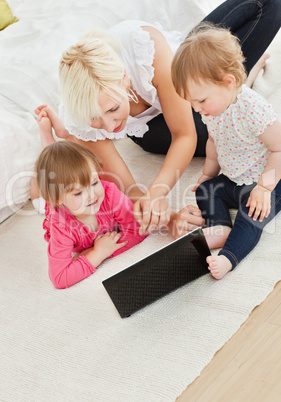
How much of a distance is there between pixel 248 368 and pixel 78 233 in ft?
2.06

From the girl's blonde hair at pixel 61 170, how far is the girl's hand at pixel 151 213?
167mm

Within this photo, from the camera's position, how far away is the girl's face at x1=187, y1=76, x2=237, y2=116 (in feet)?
3.76

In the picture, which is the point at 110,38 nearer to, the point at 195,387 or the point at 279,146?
the point at 279,146

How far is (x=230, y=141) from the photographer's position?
128cm

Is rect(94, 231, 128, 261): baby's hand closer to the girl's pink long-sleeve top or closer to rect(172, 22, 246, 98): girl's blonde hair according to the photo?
the girl's pink long-sleeve top

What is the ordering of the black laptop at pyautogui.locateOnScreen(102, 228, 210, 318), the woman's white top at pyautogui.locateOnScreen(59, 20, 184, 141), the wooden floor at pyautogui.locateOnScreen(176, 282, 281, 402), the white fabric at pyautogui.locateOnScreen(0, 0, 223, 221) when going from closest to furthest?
the wooden floor at pyautogui.locateOnScreen(176, 282, 281, 402)
the black laptop at pyautogui.locateOnScreen(102, 228, 210, 318)
the woman's white top at pyautogui.locateOnScreen(59, 20, 184, 141)
the white fabric at pyautogui.locateOnScreen(0, 0, 223, 221)

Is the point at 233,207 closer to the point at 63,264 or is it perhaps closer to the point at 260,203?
the point at 260,203

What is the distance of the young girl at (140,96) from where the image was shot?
48.4 inches

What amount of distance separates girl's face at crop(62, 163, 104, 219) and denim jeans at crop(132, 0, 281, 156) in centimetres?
48

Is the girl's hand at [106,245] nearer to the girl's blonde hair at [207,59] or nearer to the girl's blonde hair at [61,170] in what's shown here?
the girl's blonde hair at [61,170]

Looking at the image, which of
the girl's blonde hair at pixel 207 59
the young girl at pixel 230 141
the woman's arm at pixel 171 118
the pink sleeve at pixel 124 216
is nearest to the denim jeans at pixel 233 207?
the young girl at pixel 230 141

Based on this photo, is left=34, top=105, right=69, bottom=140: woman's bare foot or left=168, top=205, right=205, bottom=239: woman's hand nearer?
left=168, top=205, right=205, bottom=239: woman's hand

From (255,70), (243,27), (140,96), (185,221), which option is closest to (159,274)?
(185,221)

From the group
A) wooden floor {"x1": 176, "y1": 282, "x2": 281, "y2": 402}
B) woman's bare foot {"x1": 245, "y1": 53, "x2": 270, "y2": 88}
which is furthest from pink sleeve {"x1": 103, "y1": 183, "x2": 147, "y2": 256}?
woman's bare foot {"x1": 245, "y1": 53, "x2": 270, "y2": 88}
